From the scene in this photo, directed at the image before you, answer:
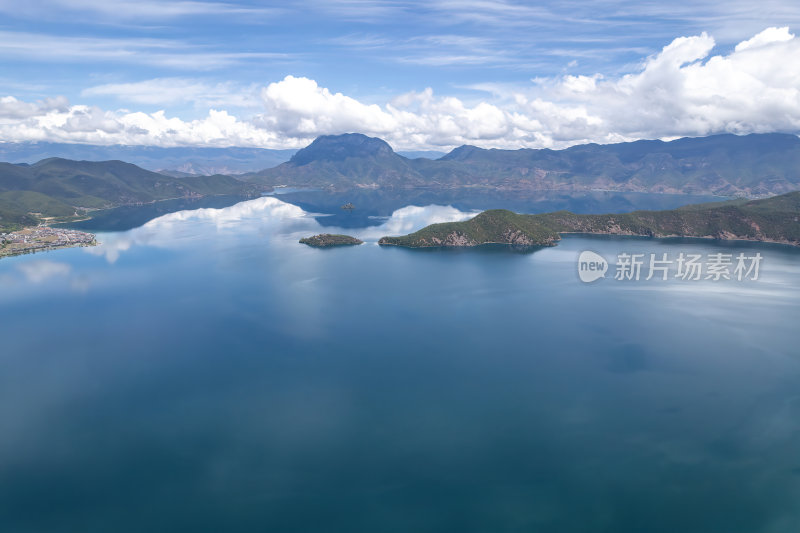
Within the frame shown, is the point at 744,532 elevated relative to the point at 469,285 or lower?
lower

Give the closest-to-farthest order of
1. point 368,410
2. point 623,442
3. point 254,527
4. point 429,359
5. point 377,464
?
point 254,527
point 377,464
point 623,442
point 368,410
point 429,359

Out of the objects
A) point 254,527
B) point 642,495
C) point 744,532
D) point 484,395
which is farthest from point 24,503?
point 744,532

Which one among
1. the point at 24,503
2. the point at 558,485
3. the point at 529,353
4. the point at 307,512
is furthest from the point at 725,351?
the point at 24,503

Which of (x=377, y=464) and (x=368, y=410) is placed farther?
(x=368, y=410)

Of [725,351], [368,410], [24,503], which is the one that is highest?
[725,351]

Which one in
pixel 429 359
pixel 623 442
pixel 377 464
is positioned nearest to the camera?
pixel 377 464

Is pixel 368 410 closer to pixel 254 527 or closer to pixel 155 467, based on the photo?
pixel 254 527
